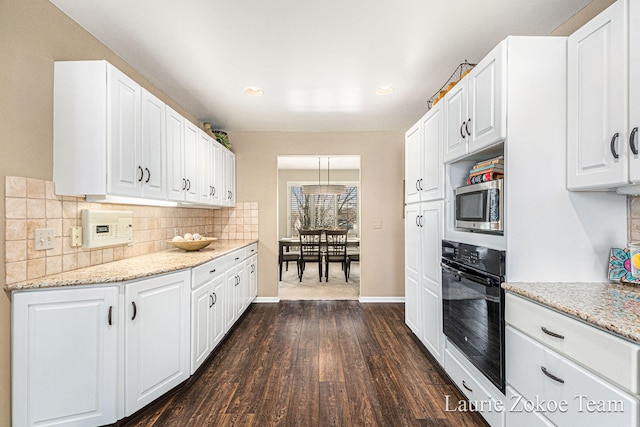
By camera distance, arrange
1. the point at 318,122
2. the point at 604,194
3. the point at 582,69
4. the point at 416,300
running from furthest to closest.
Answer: the point at 318,122, the point at 416,300, the point at 604,194, the point at 582,69

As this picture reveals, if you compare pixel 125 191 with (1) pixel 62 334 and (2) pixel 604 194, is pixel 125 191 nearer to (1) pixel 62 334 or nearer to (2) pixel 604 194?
(1) pixel 62 334

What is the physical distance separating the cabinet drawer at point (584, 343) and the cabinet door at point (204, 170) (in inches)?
111

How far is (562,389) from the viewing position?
116 cm

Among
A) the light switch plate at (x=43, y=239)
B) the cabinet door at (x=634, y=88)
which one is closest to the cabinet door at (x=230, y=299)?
the light switch plate at (x=43, y=239)

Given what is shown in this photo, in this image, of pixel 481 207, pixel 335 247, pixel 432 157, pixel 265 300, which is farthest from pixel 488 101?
pixel 335 247

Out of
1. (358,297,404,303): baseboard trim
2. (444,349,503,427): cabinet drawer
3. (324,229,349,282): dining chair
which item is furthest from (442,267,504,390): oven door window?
(324,229,349,282): dining chair

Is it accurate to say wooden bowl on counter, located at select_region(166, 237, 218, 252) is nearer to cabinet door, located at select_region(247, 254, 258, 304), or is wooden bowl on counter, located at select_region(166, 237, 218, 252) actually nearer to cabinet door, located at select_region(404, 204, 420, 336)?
cabinet door, located at select_region(247, 254, 258, 304)

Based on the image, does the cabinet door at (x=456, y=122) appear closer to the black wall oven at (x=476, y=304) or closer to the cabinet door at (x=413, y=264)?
the black wall oven at (x=476, y=304)

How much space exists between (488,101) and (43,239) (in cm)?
258

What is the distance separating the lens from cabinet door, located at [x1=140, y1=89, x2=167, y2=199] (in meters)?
2.11

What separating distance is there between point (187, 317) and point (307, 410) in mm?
1030

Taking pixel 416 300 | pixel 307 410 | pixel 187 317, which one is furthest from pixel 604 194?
pixel 187 317

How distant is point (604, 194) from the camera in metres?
1.52

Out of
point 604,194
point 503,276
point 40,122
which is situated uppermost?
point 40,122
